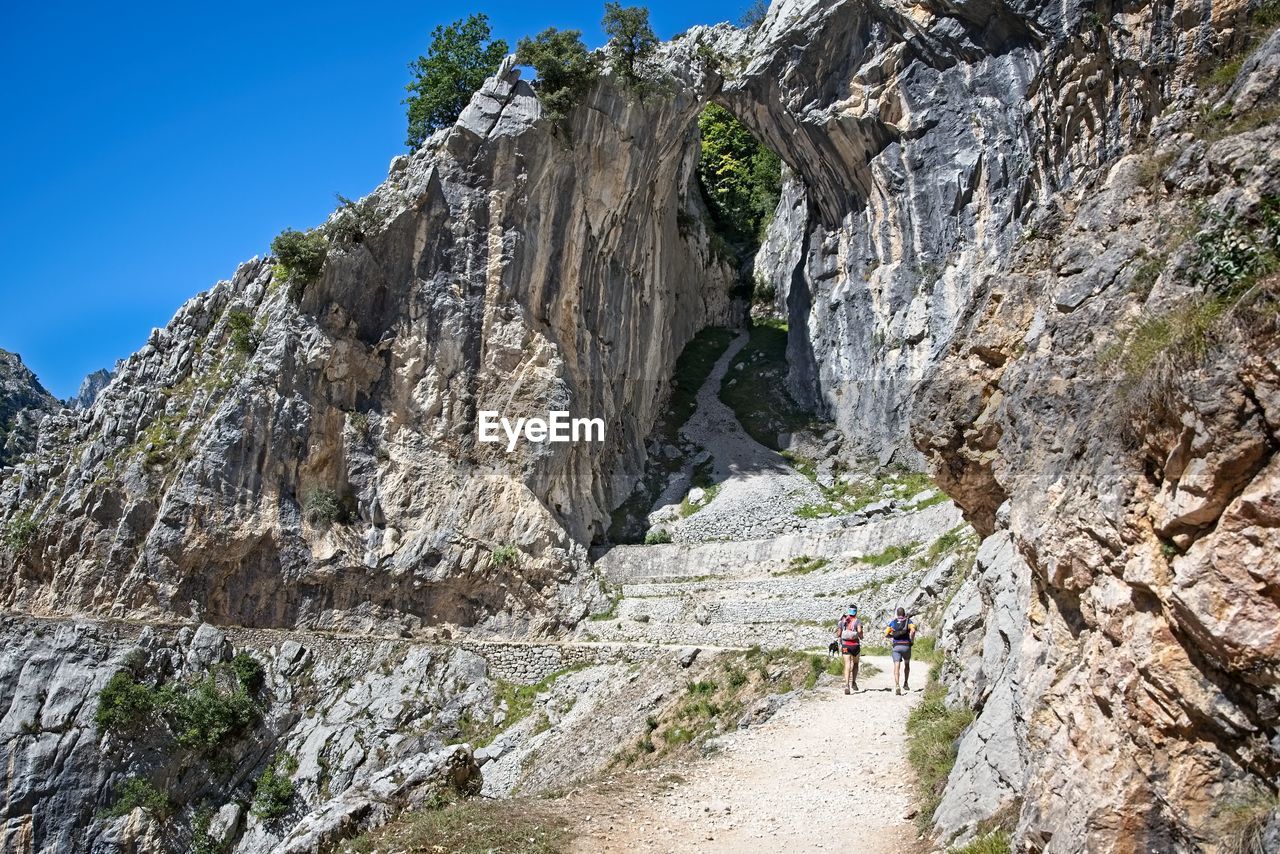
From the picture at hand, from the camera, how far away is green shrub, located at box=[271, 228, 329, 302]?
28.1 m

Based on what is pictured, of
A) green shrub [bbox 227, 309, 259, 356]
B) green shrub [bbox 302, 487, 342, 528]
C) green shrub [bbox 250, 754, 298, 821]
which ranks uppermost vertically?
green shrub [bbox 227, 309, 259, 356]

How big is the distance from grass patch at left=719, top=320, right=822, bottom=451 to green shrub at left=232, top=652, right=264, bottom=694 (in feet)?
65.6

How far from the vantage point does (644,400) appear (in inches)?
1372

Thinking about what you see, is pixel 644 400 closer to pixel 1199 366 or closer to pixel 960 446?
pixel 960 446

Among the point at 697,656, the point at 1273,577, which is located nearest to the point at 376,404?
the point at 697,656

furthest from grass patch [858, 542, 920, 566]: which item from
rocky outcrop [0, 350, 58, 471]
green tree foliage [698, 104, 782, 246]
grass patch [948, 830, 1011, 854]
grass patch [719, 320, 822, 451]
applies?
rocky outcrop [0, 350, 58, 471]

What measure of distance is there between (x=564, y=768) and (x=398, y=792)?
294 inches

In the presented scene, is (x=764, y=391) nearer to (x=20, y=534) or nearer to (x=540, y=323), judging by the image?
(x=540, y=323)

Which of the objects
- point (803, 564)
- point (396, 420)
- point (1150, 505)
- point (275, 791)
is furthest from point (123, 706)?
Answer: point (1150, 505)

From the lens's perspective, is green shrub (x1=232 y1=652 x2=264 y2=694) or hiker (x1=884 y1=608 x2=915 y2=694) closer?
hiker (x1=884 y1=608 x2=915 y2=694)

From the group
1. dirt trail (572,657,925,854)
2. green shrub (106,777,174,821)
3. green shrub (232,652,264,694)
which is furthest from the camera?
green shrub (232,652,264,694)

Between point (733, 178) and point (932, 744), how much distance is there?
44207mm

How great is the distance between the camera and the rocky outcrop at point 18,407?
46.7m

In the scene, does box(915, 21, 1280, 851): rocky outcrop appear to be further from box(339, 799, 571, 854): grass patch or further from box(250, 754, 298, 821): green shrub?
box(250, 754, 298, 821): green shrub
